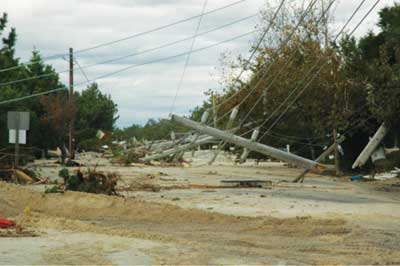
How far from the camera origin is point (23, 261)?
1095 centimetres

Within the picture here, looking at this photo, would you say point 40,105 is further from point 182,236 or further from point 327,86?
point 182,236

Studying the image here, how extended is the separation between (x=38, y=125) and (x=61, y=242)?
49.2 m

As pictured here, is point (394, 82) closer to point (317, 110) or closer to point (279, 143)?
point (317, 110)

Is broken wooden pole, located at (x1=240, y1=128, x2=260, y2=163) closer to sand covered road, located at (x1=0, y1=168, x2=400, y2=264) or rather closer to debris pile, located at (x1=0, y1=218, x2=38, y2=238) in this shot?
sand covered road, located at (x1=0, y1=168, x2=400, y2=264)

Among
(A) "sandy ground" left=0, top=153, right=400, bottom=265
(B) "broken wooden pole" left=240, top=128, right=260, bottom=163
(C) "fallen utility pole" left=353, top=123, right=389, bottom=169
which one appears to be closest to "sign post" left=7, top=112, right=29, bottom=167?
(A) "sandy ground" left=0, top=153, right=400, bottom=265

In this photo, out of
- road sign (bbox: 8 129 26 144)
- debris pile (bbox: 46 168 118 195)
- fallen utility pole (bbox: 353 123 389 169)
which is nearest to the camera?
Result: debris pile (bbox: 46 168 118 195)

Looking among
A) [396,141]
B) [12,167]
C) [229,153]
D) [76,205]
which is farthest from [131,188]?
[229,153]

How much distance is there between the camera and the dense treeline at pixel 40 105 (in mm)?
47781

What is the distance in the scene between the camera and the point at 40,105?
68.6 meters

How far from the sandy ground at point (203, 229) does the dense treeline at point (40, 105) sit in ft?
75.6

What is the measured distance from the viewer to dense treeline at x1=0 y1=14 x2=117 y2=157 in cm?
4778

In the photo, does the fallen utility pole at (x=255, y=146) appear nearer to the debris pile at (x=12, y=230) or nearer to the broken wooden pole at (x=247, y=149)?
the broken wooden pole at (x=247, y=149)

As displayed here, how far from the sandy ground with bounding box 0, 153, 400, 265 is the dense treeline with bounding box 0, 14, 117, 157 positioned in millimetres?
23041

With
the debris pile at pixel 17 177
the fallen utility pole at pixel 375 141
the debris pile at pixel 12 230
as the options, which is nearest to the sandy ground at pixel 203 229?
the debris pile at pixel 12 230
